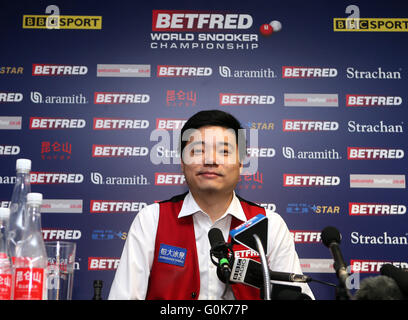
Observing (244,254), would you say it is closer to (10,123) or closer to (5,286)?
(5,286)

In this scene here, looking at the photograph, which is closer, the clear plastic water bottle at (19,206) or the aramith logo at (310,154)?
the clear plastic water bottle at (19,206)

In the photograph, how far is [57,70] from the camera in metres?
2.75

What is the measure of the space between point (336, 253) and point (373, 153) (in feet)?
6.16

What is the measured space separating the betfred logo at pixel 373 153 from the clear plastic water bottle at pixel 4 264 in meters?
2.04

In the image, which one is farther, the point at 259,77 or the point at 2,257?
the point at 259,77

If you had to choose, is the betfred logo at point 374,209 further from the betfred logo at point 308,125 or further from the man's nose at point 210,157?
the man's nose at point 210,157

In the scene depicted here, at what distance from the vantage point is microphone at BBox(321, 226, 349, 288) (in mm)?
887

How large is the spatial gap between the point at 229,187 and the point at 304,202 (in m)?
A: 0.82

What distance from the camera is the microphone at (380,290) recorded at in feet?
3.08

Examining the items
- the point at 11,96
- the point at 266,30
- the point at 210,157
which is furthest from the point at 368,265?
the point at 11,96

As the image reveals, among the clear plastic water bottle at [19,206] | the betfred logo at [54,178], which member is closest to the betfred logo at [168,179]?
the betfred logo at [54,178]
